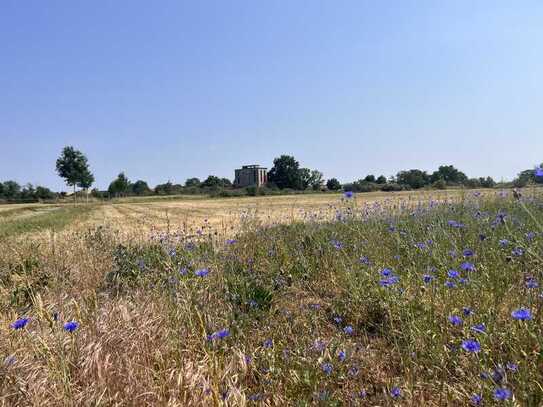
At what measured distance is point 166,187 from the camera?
8519 centimetres

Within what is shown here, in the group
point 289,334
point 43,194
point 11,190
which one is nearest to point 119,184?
point 43,194

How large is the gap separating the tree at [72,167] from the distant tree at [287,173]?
49125 millimetres

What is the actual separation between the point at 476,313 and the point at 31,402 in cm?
243

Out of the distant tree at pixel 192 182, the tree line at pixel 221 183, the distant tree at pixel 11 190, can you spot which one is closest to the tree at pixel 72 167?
the tree line at pixel 221 183

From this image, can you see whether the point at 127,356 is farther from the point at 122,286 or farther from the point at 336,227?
the point at 336,227

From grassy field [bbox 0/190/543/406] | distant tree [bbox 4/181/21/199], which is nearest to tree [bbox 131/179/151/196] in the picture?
distant tree [bbox 4/181/21/199]

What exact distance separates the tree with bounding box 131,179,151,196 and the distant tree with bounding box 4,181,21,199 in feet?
68.7

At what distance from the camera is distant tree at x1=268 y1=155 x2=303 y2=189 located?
93938mm

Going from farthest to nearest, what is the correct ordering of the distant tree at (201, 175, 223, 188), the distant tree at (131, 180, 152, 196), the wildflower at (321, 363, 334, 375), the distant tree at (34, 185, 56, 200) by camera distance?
the distant tree at (201, 175, 223, 188) → the distant tree at (131, 180, 152, 196) → the distant tree at (34, 185, 56, 200) → the wildflower at (321, 363, 334, 375)

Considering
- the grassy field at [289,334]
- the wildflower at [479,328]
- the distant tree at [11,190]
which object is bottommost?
the grassy field at [289,334]

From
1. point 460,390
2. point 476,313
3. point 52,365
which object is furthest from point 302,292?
point 52,365

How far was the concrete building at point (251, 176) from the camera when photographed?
99.8 metres

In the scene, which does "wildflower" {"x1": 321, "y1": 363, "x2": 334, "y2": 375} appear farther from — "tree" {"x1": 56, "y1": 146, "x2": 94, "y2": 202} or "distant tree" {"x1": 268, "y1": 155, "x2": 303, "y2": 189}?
"distant tree" {"x1": 268, "y1": 155, "x2": 303, "y2": 189}

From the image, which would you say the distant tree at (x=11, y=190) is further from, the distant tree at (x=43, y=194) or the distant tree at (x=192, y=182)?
the distant tree at (x=192, y=182)
